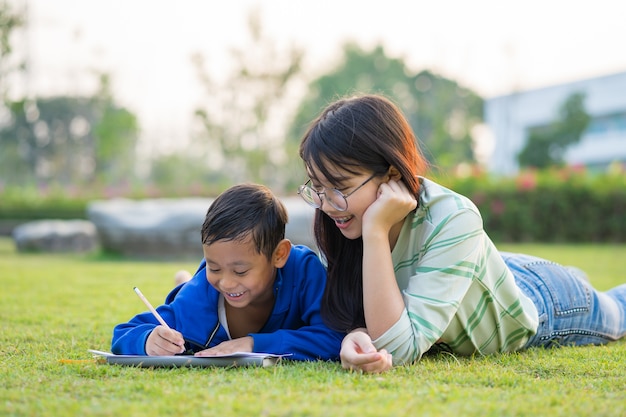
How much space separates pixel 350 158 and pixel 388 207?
22 centimetres

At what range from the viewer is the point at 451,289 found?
8.27 ft

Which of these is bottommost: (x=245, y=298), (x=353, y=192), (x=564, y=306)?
(x=564, y=306)

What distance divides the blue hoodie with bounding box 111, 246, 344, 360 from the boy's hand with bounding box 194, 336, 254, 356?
0.08ft

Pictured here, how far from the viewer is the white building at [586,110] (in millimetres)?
33875

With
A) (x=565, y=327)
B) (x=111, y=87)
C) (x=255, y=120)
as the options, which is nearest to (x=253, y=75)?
(x=255, y=120)

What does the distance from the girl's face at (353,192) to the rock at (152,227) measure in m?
6.63

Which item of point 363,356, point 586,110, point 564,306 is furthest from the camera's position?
point 586,110

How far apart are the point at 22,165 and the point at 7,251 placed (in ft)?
72.5

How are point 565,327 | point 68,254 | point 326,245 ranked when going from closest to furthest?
point 326,245 → point 565,327 → point 68,254

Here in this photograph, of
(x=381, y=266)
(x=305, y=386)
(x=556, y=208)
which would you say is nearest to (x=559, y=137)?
(x=556, y=208)

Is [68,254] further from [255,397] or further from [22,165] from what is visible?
[22,165]

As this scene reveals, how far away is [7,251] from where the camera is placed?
11.7m

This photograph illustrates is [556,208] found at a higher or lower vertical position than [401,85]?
lower

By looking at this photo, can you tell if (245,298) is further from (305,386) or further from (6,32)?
(6,32)
